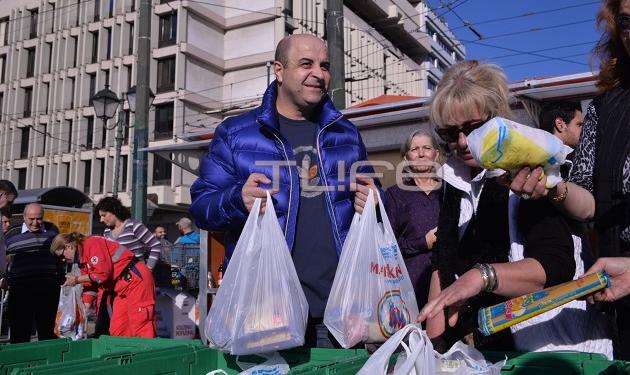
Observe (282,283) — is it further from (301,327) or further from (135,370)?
(135,370)

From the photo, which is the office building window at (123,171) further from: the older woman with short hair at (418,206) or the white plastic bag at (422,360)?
the white plastic bag at (422,360)

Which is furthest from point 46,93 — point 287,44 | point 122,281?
point 287,44

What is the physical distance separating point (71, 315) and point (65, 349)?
3.52m

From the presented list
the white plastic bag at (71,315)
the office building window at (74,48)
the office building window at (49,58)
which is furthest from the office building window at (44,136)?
the white plastic bag at (71,315)

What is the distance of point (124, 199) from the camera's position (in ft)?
109

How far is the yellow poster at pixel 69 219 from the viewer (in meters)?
11.3

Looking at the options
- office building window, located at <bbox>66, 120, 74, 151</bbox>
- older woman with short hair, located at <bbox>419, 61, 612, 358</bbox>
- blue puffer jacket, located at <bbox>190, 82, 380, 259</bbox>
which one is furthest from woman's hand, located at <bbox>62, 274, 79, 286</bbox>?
office building window, located at <bbox>66, 120, 74, 151</bbox>

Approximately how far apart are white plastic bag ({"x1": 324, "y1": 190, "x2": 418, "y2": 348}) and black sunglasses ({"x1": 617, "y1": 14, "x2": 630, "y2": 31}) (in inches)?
39.8

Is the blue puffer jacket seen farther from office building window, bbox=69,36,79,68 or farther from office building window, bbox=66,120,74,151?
office building window, bbox=69,36,79,68

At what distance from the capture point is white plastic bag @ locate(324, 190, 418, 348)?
2.02 metres

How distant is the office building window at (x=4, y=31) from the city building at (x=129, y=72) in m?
0.07

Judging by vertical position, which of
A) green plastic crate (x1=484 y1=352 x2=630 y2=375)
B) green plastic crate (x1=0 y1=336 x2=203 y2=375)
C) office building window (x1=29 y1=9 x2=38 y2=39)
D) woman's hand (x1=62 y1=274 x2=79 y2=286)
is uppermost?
office building window (x1=29 y1=9 x2=38 y2=39)

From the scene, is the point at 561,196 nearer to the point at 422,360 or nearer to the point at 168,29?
the point at 422,360

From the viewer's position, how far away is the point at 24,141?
126 feet
